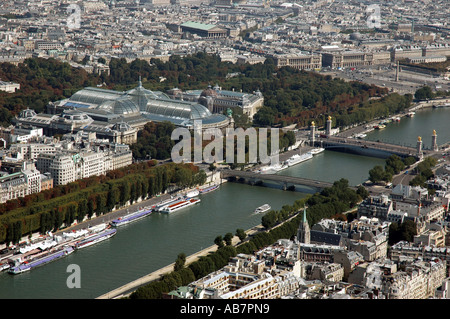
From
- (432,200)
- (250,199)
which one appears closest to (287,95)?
(250,199)

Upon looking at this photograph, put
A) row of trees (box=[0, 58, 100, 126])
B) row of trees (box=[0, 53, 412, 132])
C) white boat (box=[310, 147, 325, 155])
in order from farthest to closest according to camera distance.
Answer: row of trees (box=[0, 53, 412, 132]) → row of trees (box=[0, 58, 100, 126]) → white boat (box=[310, 147, 325, 155])

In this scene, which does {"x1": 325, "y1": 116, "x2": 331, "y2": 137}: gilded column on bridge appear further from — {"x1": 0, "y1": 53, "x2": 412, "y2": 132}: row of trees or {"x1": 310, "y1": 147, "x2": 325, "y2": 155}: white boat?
{"x1": 310, "y1": 147, "x2": 325, "y2": 155}: white boat

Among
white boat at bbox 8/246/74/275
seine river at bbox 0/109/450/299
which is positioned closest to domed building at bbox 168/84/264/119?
seine river at bbox 0/109/450/299

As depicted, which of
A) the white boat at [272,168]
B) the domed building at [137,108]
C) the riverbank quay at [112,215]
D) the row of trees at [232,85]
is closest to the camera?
the riverbank quay at [112,215]

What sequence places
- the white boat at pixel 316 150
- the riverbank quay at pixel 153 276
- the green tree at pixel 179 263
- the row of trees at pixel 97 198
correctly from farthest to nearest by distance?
the white boat at pixel 316 150, the row of trees at pixel 97 198, the green tree at pixel 179 263, the riverbank quay at pixel 153 276

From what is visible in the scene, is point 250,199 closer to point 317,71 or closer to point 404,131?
point 404,131

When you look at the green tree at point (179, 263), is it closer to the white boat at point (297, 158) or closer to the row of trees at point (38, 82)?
the white boat at point (297, 158)

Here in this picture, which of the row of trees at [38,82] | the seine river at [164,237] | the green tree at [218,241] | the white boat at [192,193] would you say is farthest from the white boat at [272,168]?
the row of trees at [38,82]

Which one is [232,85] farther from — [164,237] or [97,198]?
[164,237]
